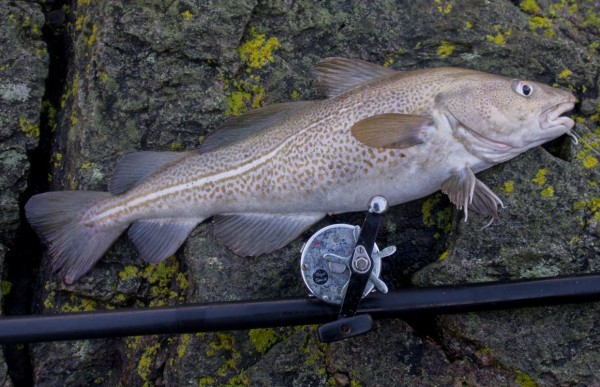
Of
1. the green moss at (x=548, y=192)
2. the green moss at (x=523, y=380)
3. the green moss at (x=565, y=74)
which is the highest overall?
the green moss at (x=565, y=74)

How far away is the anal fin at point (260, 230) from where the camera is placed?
2996 millimetres

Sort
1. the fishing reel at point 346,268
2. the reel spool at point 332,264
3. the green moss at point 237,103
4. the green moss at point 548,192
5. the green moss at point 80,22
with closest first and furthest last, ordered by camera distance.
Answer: the fishing reel at point 346,268 → the reel spool at point 332,264 → the green moss at point 548,192 → the green moss at point 237,103 → the green moss at point 80,22

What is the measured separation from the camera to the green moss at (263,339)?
9.76ft

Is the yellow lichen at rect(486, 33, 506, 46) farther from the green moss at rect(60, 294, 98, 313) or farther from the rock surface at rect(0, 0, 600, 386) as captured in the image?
the green moss at rect(60, 294, 98, 313)

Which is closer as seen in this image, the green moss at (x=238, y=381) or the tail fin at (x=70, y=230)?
the green moss at (x=238, y=381)

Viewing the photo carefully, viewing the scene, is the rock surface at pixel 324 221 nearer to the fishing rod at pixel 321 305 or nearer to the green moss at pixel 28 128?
the green moss at pixel 28 128

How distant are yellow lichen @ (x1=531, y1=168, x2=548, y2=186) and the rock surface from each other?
19 millimetres

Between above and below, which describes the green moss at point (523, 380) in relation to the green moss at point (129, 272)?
below

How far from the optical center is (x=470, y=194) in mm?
2721

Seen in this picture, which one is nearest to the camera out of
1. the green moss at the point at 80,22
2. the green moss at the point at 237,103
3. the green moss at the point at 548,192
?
the green moss at the point at 548,192

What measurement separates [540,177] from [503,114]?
44 cm

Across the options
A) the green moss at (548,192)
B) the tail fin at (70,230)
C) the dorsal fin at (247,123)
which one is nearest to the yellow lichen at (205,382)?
the tail fin at (70,230)

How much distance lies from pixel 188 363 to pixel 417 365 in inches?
47.9

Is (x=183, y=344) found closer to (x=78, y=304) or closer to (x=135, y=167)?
(x=78, y=304)
